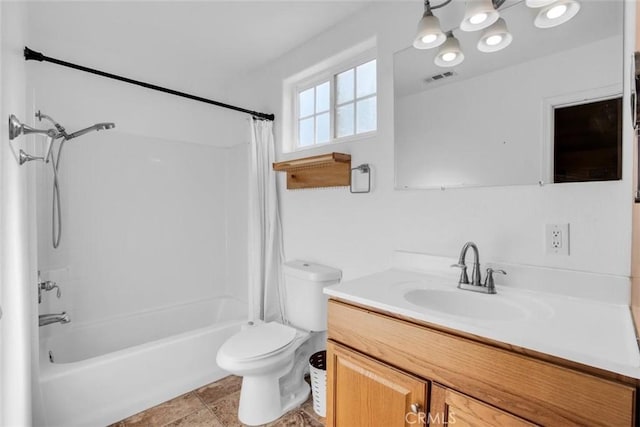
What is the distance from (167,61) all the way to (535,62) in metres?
2.55

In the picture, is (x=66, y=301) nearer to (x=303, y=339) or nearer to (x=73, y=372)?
(x=73, y=372)

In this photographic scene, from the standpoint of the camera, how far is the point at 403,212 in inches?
65.4

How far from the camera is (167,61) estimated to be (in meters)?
2.52

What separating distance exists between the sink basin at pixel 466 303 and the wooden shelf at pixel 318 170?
846 millimetres

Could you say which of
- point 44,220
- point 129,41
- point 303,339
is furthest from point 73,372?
point 129,41

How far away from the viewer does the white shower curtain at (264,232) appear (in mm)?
2240

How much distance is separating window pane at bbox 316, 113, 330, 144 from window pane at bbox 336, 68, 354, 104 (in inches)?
6.2

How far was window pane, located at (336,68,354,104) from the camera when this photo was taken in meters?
2.06

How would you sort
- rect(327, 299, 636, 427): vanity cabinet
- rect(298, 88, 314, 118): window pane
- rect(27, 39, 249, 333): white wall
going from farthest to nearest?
rect(298, 88, 314, 118): window pane, rect(27, 39, 249, 333): white wall, rect(327, 299, 636, 427): vanity cabinet

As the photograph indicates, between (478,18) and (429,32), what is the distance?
220 millimetres

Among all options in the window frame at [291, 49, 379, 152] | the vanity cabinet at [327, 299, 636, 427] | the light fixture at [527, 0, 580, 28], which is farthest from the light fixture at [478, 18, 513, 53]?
the vanity cabinet at [327, 299, 636, 427]

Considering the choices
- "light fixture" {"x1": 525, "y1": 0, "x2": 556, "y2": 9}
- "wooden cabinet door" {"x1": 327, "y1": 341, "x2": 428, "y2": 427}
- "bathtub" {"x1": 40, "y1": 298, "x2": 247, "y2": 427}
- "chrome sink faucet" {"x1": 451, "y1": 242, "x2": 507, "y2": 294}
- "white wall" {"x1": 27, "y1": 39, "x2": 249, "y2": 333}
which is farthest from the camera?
"white wall" {"x1": 27, "y1": 39, "x2": 249, "y2": 333}

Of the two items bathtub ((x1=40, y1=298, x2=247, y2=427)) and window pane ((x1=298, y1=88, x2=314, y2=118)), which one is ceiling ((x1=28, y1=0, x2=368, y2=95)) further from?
bathtub ((x1=40, y1=298, x2=247, y2=427))

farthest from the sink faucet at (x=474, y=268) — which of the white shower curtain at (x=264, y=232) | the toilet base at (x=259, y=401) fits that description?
the white shower curtain at (x=264, y=232)
